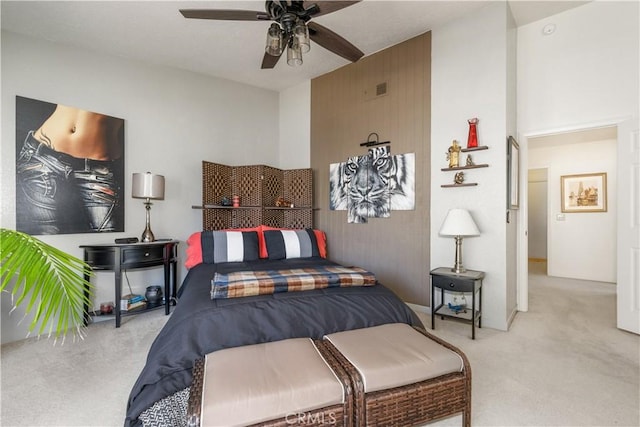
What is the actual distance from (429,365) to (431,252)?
6.72 ft

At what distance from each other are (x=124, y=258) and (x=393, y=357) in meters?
2.82

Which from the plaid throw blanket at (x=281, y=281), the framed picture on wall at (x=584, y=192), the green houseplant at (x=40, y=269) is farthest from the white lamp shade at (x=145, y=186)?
the framed picture on wall at (x=584, y=192)

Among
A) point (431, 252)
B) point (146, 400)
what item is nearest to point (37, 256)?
point (146, 400)

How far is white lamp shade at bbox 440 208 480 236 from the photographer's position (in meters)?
2.75

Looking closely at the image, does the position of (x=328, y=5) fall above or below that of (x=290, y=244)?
above

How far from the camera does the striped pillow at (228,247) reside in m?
3.00

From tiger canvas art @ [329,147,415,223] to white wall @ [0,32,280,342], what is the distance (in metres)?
1.06

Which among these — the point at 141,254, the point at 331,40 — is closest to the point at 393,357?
the point at 331,40

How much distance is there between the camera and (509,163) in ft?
9.43

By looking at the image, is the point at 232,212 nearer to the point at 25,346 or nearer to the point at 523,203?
the point at 25,346

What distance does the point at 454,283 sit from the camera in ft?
9.07

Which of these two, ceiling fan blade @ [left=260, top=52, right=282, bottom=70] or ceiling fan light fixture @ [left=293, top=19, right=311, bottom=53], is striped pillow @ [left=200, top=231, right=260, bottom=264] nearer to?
ceiling fan blade @ [left=260, top=52, right=282, bottom=70]

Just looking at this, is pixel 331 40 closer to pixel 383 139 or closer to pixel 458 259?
pixel 383 139

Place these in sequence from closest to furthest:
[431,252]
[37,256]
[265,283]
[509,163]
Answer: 1. [37,256]
2. [265,283]
3. [509,163]
4. [431,252]
